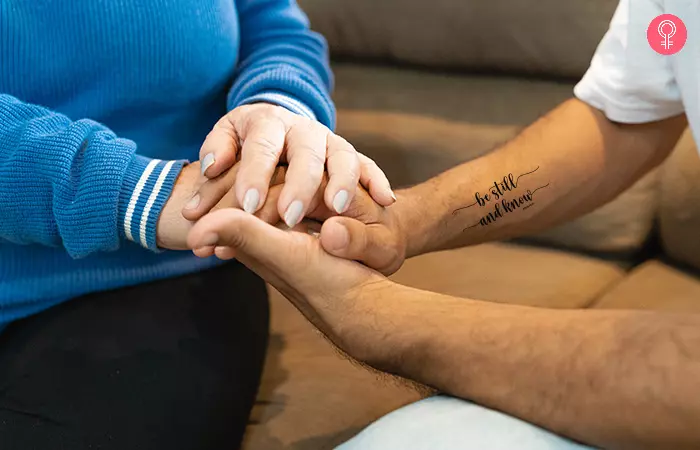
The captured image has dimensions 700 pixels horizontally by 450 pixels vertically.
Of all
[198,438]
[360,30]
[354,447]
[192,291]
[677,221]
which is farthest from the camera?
[360,30]

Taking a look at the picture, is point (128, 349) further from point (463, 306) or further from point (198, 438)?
point (463, 306)

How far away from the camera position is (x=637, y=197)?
1220 millimetres

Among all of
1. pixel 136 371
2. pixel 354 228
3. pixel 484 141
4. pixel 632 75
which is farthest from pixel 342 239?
pixel 484 141

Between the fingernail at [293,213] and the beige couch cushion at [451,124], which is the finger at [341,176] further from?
the beige couch cushion at [451,124]

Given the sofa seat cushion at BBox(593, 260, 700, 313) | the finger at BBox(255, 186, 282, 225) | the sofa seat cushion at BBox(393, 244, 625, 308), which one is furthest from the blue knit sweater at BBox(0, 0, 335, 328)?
the sofa seat cushion at BBox(593, 260, 700, 313)

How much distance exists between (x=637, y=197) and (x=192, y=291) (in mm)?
769

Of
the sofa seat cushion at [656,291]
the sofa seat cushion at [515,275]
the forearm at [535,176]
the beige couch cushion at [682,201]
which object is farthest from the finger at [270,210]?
the beige couch cushion at [682,201]

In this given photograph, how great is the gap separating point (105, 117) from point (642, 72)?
0.64m

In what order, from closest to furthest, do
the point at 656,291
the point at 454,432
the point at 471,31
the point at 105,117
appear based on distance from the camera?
1. the point at 454,432
2. the point at 105,117
3. the point at 656,291
4. the point at 471,31

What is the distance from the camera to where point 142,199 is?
75 centimetres

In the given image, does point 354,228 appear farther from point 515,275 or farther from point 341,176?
point 515,275

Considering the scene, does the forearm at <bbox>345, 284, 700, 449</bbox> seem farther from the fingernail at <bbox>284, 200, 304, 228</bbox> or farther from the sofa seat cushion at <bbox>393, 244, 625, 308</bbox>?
the sofa seat cushion at <bbox>393, 244, 625, 308</bbox>

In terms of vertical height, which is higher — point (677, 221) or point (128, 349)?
point (677, 221)

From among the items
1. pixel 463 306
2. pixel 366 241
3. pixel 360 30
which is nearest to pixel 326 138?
pixel 366 241
